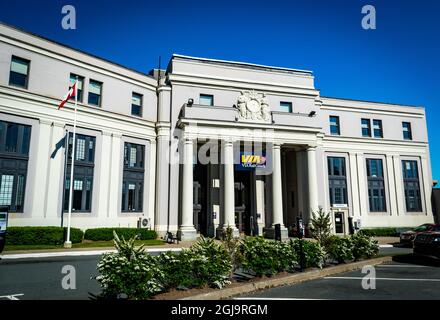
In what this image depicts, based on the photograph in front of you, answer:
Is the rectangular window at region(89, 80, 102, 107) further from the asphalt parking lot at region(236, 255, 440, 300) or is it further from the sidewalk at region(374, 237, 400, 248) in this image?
the sidewalk at region(374, 237, 400, 248)

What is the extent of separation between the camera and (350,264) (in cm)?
1262

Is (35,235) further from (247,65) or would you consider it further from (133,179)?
(247,65)

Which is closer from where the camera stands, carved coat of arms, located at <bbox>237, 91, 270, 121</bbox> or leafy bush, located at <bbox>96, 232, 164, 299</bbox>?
leafy bush, located at <bbox>96, 232, 164, 299</bbox>

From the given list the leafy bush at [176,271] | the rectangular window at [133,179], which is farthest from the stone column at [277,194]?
the leafy bush at [176,271]

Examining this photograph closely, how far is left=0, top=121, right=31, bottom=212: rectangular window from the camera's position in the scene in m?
21.3

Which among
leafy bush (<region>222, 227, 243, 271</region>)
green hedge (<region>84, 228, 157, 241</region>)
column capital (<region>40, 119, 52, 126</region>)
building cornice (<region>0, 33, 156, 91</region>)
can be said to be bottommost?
green hedge (<region>84, 228, 157, 241</region>)

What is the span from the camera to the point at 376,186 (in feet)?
120

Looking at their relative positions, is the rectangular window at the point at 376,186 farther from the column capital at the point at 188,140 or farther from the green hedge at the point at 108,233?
the green hedge at the point at 108,233

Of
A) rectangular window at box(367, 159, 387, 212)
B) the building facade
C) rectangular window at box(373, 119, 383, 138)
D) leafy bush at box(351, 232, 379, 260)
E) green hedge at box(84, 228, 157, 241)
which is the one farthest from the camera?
rectangular window at box(373, 119, 383, 138)

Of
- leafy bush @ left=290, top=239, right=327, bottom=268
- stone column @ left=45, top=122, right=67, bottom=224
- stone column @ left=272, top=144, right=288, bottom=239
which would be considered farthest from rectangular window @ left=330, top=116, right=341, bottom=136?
stone column @ left=45, top=122, right=67, bottom=224

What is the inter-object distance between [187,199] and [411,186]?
96.8ft

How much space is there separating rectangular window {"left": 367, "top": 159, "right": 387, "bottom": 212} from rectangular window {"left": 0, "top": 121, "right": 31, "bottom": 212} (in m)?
35.4

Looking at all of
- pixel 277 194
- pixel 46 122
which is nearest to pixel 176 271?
pixel 46 122

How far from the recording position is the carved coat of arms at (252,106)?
29422mm
